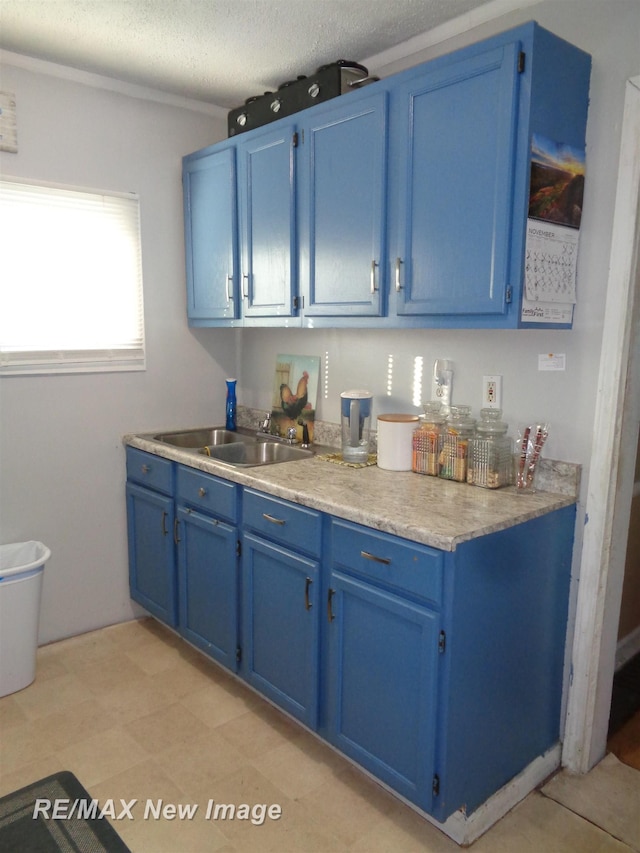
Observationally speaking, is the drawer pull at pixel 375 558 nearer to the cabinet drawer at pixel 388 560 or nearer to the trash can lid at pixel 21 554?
the cabinet drawer at pixel 388 560

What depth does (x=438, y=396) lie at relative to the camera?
94.6 inches

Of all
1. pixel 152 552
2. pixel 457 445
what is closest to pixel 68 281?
pixel 152 552

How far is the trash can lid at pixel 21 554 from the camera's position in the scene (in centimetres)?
271

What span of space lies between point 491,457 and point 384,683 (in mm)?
786

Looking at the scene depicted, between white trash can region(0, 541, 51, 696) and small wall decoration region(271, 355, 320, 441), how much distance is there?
1.21m

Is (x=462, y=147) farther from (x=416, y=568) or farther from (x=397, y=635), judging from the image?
(x=397, y=635)

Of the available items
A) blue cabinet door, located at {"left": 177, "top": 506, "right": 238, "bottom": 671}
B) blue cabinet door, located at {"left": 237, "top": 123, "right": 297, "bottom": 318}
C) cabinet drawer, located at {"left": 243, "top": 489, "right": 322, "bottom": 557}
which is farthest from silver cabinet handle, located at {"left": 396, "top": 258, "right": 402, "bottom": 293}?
blue cabinet door, located at {"left": 177, "top": 506, "right": 238, "bottom": 671}

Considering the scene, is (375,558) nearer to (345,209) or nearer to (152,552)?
(345,209)

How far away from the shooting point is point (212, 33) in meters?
2.32

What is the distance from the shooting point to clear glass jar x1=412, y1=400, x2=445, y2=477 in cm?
225

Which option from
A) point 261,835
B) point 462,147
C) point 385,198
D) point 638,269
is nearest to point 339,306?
point 385,198

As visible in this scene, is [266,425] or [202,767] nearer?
[202,767]

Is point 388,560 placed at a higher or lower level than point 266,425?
lower

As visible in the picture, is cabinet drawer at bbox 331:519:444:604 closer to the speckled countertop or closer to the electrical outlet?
the speckled countertop
